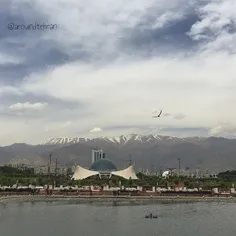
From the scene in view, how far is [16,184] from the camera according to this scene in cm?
9444

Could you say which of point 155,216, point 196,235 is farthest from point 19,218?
point 196,235

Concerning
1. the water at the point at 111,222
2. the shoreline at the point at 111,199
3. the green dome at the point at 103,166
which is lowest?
the water at the point at 111,222

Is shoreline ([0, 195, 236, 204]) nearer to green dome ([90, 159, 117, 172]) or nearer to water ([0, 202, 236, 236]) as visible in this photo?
water ([0, 202, 236, 236])

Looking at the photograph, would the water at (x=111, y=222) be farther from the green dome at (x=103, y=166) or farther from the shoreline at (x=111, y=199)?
the green dome at (x=103, y=166)

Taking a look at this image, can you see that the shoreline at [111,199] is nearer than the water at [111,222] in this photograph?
No

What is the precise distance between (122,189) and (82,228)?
154 ft

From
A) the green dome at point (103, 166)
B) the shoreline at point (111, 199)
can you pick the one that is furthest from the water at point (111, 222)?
the green dome at point (103, 166)

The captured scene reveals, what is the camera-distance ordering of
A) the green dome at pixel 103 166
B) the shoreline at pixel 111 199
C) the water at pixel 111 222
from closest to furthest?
1. the water at pixel 111 222
2. the shoreline at pixel 111 199
3. the green dome at pixel 103 166

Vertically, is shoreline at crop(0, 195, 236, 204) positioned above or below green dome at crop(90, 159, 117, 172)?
below

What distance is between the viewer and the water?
40.6 metres

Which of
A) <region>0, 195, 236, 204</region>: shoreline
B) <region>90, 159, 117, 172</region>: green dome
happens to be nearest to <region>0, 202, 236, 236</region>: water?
<region>0, 195, 236, 204</region>: shoreline

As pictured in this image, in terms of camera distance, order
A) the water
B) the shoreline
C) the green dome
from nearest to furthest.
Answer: the water, the shoreline, the green dome

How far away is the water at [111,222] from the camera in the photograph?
40.6 m

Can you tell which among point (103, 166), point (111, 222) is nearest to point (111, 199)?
point (111, 222)
